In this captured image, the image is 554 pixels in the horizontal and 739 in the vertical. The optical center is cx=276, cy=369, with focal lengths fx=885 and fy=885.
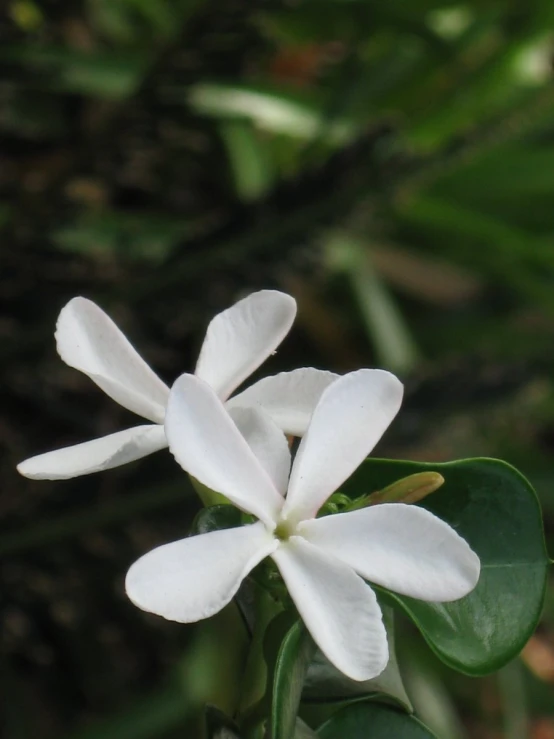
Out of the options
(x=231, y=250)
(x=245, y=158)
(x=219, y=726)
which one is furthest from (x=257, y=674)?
(x=245, y=158)

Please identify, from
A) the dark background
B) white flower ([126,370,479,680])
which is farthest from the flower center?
the dark background

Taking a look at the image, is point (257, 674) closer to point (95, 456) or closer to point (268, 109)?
point (95, 456)

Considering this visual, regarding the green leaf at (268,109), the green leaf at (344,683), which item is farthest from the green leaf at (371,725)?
the green leaf at (268,109)

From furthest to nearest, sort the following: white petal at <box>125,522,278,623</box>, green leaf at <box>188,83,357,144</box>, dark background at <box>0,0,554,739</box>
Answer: green leaf at <box>188,83,357,144</box>
dark background at <box>0,0,554,739</box>
white petal at <box>125,522,278,623</box>

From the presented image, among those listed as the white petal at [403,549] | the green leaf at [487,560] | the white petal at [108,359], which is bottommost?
the green leaf at [487,560]

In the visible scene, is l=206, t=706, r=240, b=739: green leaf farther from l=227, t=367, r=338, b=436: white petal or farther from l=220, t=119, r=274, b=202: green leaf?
l=220, t=119, r=274, b=202: green leaf

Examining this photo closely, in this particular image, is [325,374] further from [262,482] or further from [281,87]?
[281,87]

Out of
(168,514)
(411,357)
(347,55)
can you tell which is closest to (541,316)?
(411,357)

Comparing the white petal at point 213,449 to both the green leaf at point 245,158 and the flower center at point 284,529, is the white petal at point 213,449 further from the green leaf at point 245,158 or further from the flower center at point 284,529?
the green leaf at point 245,158
